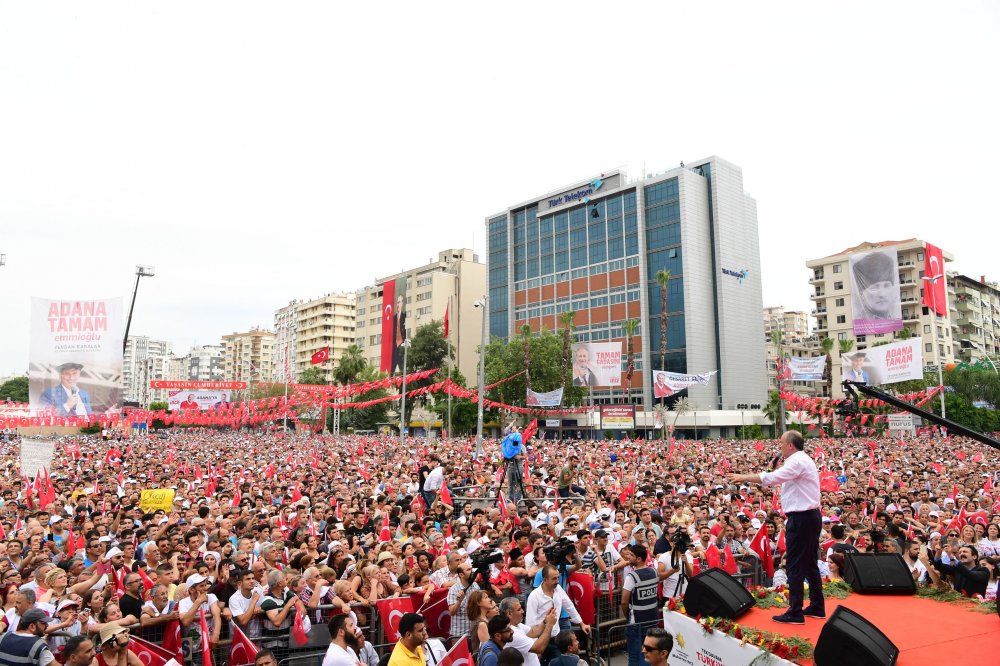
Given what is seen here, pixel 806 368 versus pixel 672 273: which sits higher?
pixel 672 273

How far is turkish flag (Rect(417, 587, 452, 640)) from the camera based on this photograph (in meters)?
7.28

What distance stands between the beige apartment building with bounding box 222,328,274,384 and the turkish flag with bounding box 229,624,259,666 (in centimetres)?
16813

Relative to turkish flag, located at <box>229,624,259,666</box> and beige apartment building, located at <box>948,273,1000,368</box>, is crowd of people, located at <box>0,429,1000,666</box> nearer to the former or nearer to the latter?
turkish flag, located at <box>229,624,259,666</box>

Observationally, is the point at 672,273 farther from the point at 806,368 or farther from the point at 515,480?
the point at 515,480

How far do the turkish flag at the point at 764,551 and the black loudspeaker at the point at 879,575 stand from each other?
336 centimetres

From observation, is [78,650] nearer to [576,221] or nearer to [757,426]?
[757,426]

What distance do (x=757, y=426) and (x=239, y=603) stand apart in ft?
222

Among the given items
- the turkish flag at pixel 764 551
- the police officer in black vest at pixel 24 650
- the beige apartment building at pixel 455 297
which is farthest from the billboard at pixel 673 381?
the beige apartment building at pixel 455 297

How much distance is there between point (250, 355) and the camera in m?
177

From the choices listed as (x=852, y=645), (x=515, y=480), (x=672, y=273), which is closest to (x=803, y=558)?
(x=852, y=645)

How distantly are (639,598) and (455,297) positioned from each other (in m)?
101

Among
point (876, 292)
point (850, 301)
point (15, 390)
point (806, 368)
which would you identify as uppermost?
point (850, 301)

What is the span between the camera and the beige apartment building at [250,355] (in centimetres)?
17525

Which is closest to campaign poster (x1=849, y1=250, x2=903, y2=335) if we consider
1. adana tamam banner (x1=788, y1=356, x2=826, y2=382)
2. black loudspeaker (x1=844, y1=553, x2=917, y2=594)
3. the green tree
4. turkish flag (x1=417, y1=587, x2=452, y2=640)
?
adana tamam banner (x1=788, y1=356, x2=826, y2=382)
